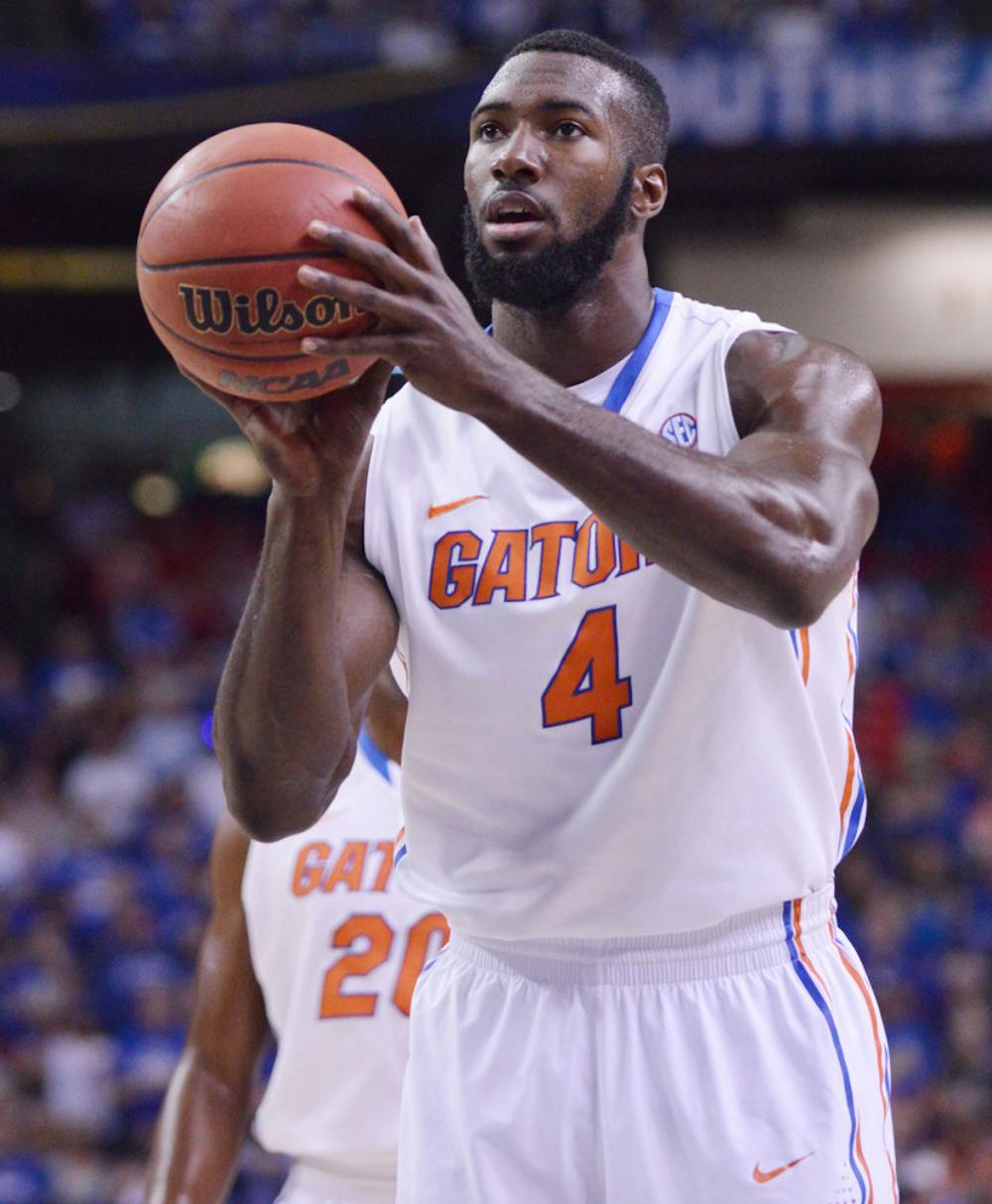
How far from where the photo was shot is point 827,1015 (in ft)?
8.74

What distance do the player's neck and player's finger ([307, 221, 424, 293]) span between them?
0.78 m

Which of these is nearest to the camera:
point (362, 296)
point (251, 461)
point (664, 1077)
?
point (362, 296)

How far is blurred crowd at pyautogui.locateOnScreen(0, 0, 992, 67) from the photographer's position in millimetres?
11867

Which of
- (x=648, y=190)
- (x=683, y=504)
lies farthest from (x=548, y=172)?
(x=683, y=504)

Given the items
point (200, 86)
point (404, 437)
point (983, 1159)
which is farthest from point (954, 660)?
point (404, 437)

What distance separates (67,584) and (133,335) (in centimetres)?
329

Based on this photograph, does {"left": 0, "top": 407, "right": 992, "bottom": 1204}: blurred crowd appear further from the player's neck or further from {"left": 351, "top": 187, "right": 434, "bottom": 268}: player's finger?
{"left": 351, "top": 187, "right": 434, "bottom": 268}: player's finger

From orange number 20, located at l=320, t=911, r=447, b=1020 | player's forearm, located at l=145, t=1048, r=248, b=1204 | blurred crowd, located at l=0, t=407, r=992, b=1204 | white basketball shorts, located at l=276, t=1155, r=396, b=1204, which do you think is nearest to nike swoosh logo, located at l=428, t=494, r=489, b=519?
orange number 20, located at l=320, t=911, r=447, b=1020

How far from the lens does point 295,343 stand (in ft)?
7.43

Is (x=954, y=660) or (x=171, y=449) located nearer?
(x=954, y=660)

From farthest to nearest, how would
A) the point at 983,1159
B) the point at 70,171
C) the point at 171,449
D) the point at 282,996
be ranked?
the point at 171,449 → the point at 70,171 → the point at 983,1159 → the point at 282,996

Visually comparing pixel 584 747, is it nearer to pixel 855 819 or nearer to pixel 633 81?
pixel 855 819

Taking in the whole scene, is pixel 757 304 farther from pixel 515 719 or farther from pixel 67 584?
pixel 515 719

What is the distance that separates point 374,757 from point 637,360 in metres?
1.30
